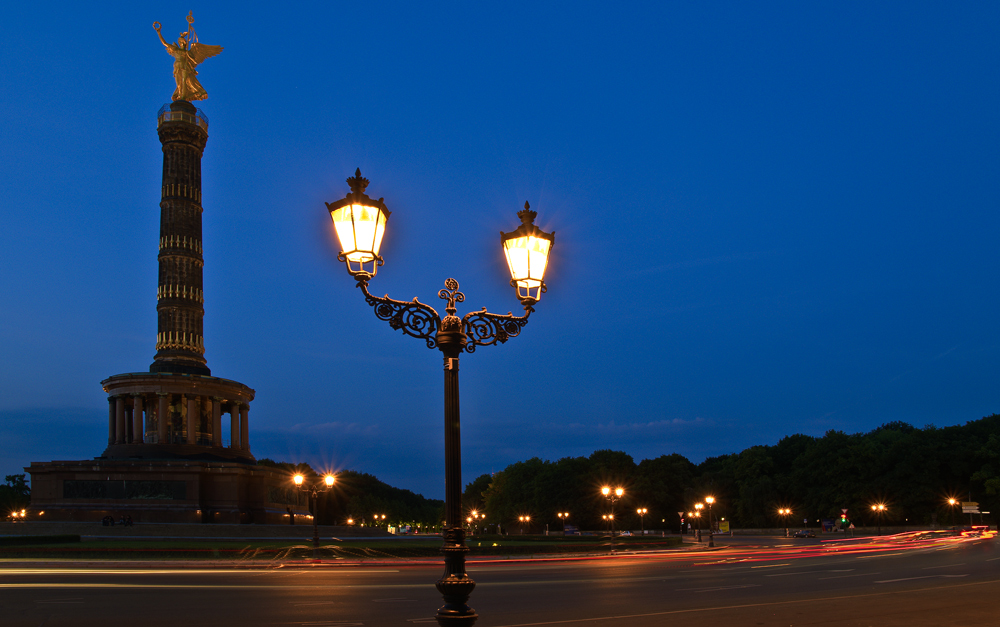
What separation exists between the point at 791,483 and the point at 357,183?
97.7 meters

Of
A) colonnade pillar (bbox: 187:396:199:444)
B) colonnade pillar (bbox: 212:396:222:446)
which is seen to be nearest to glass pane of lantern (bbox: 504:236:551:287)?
colonnade pillar (bbox: 187:396:199:444)

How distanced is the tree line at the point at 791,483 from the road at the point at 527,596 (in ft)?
201

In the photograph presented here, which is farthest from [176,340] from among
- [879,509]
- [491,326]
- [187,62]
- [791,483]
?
[791,483]

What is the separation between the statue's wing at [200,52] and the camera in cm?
6731

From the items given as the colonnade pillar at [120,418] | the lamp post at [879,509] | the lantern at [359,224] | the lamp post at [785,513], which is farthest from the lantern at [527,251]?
the lamp post at [785,513]

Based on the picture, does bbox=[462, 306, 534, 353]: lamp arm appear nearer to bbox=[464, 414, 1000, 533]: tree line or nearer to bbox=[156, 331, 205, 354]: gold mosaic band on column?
bbox=[156, 331, 205, 354]: gold mosaic band on column

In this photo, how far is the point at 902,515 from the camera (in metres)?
84.2

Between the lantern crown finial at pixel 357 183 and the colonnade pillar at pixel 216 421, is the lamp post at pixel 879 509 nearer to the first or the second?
the colonnade pillar at pixel 216 421

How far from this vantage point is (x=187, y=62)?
66625mm

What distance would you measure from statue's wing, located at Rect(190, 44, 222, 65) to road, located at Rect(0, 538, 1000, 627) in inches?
1983

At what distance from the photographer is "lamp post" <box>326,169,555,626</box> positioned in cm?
707

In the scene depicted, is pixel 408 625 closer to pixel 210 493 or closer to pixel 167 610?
pixel 167 610

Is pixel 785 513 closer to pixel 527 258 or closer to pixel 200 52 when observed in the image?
pixel 200 52

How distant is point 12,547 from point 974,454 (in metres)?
86.2
